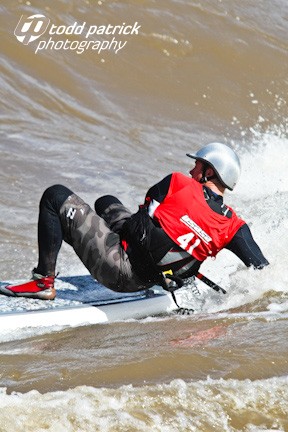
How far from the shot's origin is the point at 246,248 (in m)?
5.49

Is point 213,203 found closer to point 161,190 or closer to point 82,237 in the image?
point 161,190

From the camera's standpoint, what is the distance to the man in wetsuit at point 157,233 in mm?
5355

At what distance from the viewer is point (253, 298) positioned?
589cm

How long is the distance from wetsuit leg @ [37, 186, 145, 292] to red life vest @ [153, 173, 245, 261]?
0.40 metres

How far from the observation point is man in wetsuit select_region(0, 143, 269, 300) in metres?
5.36

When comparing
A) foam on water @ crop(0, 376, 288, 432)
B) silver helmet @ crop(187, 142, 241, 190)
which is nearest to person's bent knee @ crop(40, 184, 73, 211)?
silver helmet @ crop(187, 142, 241, 190)

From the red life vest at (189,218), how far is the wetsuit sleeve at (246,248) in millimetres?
88

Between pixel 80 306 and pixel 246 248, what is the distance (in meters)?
1.15

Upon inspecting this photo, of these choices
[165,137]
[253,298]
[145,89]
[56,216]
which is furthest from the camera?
[145,89]

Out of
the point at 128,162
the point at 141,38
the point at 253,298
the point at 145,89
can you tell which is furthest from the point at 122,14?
the point at 253,298

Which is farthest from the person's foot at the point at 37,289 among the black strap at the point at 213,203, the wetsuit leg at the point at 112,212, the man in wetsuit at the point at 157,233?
the black strap at the point at 213,203

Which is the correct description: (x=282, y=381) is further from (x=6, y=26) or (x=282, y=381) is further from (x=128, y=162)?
(x=6, y=26)

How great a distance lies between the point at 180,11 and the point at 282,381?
11009 millimetres

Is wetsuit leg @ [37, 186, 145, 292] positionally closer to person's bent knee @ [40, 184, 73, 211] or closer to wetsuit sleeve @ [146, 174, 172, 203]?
person's bent knee @ [40, 184, 73, 211]
